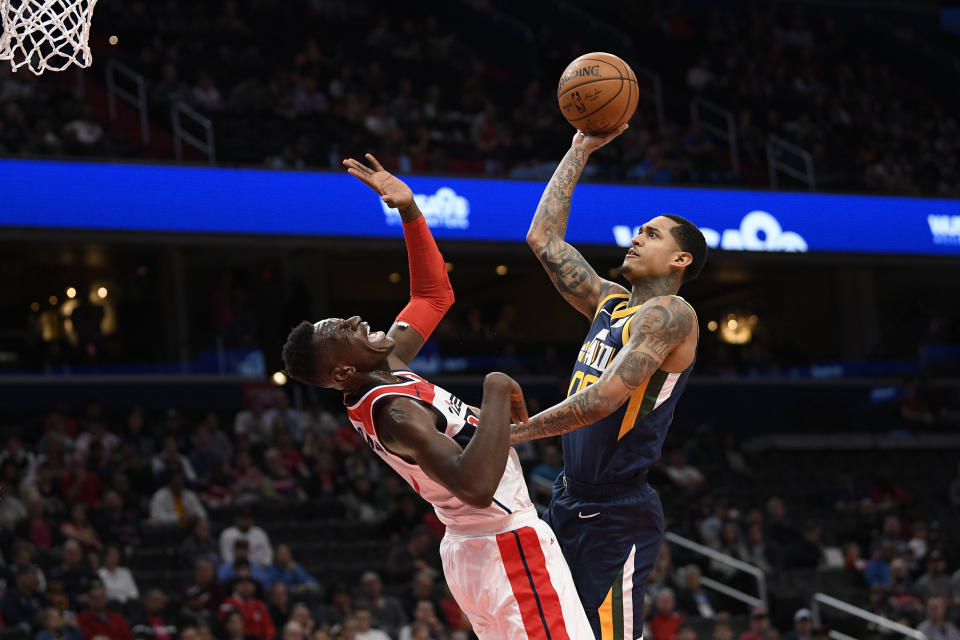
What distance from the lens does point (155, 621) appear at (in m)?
10.0

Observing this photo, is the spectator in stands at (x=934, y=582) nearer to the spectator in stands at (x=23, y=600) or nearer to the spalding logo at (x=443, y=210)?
the spalding logo at (x=443, y=210)

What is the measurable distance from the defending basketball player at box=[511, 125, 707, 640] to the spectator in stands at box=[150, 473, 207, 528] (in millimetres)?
7792

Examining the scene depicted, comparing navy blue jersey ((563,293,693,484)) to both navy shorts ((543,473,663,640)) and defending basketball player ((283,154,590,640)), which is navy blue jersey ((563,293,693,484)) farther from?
defending basketball player ((283,154,590,640))

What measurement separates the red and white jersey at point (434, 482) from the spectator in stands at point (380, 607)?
6.46 m

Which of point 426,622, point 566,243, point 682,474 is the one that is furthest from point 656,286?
point 682,474

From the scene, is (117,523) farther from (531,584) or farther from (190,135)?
(531,584)

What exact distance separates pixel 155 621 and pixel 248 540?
1430mm

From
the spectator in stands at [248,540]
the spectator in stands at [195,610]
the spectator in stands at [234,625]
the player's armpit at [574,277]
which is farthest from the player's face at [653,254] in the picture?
the spectator in stands at [248,540]

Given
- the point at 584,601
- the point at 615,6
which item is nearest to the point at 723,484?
the point at 615,6

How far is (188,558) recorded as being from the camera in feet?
37.2

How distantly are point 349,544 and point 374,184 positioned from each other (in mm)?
8027

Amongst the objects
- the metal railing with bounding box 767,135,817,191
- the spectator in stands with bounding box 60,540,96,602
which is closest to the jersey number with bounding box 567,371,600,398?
the spectator in stands with bounding box 60,540,96,602

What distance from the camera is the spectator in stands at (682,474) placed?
15.1 m

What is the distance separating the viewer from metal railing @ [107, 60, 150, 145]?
1420cm
